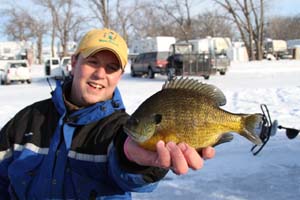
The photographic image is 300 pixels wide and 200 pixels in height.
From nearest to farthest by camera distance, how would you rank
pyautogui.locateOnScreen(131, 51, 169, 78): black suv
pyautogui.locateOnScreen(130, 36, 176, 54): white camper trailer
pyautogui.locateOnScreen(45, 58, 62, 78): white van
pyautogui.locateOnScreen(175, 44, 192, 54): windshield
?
pyautogui.locateOnScreen(131, 51, 169, 78): black suv → pyautogui.locateOnScreen(175, 44, 192, 54): windshield → pyautogui.locateOnScreen(45, 58, 62, 78): white van → pyautogui.locateOnScreen(130, 36, 176, 54): white camper trailer

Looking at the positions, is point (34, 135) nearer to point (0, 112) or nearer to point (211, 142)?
point (211, 142)

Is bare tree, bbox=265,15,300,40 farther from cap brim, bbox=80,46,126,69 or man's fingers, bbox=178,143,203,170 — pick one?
man's fingers, bbox=178,143,203,170

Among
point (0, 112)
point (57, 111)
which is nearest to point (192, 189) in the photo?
point (57, 111)

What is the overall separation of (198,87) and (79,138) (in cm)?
76

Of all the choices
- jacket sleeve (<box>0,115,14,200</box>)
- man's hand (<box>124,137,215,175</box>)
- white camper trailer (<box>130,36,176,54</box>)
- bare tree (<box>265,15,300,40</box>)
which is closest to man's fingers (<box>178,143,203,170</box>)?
man's hand (<box>124,137,215,175</box>)

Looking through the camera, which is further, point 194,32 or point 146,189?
point 194,32

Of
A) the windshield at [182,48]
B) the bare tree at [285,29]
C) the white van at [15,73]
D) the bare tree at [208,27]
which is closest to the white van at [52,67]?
the white van at [15,73]

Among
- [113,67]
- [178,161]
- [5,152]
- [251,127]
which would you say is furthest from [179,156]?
[5,152]

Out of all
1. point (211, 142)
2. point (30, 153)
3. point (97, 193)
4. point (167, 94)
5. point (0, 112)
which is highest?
point (167, 94)

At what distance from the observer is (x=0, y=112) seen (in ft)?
43.0

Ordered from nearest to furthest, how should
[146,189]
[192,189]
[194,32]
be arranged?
1. [146,189]
2. [192,189]
3. [194,32]

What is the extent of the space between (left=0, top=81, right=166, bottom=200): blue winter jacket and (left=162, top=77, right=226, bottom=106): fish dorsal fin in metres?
0.38

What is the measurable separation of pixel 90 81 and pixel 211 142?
866mm

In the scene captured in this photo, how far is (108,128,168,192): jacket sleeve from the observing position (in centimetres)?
192
